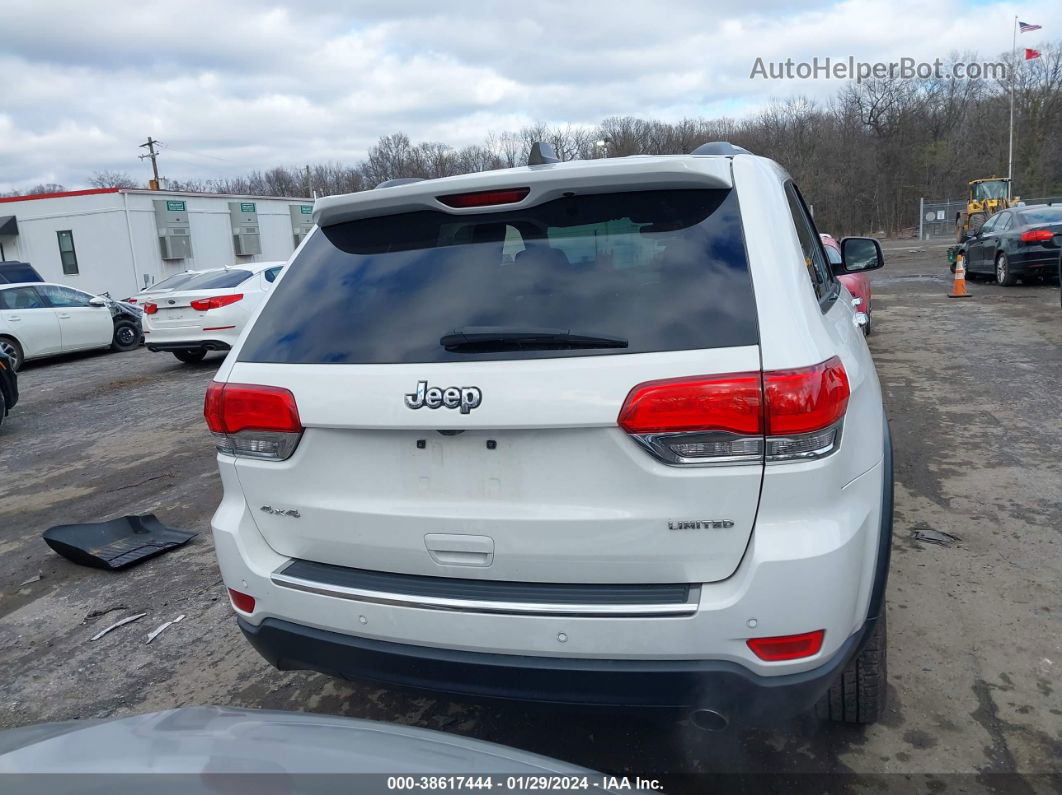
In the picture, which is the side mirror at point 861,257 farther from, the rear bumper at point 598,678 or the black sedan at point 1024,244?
the black sedan at point 1024,244

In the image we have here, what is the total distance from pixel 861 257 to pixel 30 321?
1452 cm

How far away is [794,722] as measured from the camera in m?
2.82

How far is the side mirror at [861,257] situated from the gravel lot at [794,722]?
1473 millimetres

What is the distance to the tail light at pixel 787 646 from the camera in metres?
2.05

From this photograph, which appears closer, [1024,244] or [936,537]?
[936,537]

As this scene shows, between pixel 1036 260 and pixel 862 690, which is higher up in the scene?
pixel 1036 260

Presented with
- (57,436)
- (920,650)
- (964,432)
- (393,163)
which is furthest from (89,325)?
(393,163)

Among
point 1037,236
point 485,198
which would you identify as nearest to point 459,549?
point 485,198

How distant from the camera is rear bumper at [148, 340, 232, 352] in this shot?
12.5 metres

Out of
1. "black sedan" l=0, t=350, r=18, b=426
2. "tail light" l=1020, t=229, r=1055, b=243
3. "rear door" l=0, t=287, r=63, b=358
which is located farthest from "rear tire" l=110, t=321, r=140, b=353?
"tail light" l=1020, t=229, r=1055, b=243

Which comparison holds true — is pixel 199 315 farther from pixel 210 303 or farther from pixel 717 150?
pixel 717 150

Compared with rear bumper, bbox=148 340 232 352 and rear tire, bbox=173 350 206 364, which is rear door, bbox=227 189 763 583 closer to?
rear bumper, bbox=148 340 232 352

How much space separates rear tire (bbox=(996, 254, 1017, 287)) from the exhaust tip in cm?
1710

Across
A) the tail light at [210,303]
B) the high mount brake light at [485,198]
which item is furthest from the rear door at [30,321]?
the high mount brake light at [485,198]
